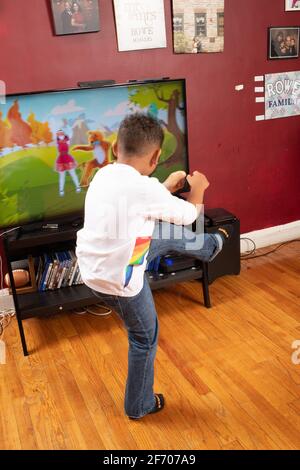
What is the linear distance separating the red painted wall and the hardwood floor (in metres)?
0.82

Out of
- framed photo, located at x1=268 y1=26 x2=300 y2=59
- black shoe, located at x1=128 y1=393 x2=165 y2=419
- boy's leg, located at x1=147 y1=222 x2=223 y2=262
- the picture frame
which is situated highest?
framed photo, located at x1=268 y1=26 x2=300 y2=59

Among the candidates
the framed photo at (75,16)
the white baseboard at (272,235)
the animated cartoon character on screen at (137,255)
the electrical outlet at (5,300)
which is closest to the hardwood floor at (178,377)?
the electrical outlet at (5,300)

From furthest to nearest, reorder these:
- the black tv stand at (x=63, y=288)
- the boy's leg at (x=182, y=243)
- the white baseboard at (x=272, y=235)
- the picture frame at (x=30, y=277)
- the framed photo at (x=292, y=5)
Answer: the white baseboard at (x=272, y=235) → the framed photo at (x=292, y=5) → the picture frame at (x=30, y=277) → the black tv stand at (x=63, y=288) → the boy's leg at (x=182, y=243)

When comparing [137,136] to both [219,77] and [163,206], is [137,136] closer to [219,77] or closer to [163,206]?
[163,206]

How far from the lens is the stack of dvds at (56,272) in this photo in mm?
2658

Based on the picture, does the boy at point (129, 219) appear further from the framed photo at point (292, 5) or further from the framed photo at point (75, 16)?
the framed photo at point (292, 5)

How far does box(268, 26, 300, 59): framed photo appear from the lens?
3.15 m

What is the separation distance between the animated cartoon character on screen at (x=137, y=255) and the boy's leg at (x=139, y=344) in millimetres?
110

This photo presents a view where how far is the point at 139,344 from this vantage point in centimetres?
178

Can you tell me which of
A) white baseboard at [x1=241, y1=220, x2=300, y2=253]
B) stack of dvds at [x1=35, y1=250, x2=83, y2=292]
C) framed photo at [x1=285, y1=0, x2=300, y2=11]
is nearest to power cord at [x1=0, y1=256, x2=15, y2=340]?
stack of dvds at [x1=35, y1=250, x2=83, y2=292]

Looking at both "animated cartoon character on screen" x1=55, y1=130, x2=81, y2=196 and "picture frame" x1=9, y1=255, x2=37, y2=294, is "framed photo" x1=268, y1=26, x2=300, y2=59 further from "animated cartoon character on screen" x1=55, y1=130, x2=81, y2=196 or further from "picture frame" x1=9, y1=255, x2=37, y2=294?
"picture frame" x1=9, y1=255, x2=37, y2=294

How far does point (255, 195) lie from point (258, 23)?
1239mm

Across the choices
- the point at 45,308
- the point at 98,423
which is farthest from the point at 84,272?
the point at 45,308
